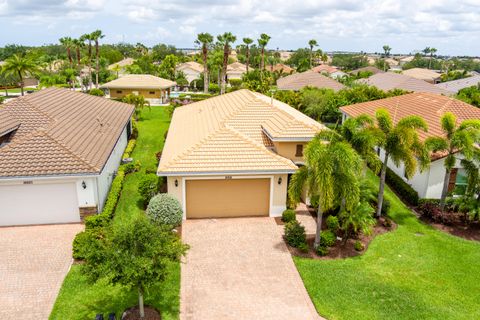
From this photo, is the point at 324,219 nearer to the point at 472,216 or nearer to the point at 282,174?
the point at 282,174

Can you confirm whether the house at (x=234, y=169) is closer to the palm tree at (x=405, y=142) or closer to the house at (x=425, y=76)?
the palm tree at (x=405, y=142)

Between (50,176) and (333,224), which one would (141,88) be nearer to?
(50,176)

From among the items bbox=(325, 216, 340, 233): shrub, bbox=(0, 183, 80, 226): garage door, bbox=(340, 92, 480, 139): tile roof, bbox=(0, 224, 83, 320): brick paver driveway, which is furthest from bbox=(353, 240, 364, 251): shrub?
bbox=(0, 183, 80, 226): garage door

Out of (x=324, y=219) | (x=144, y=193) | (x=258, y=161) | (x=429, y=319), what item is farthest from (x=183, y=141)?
(x=429, y=319)

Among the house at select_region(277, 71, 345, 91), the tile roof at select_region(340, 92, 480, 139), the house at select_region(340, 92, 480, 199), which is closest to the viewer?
the house at select_region(340, 92, 480, 199)

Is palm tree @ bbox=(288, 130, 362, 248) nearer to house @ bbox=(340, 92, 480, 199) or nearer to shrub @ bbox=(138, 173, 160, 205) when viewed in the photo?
house @ bbox=(340, 92, 480, 199)

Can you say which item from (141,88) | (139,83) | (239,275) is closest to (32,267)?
(239,275)

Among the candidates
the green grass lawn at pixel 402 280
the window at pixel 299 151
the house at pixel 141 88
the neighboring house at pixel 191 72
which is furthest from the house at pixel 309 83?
the green grass lawn at pixel 402 280
